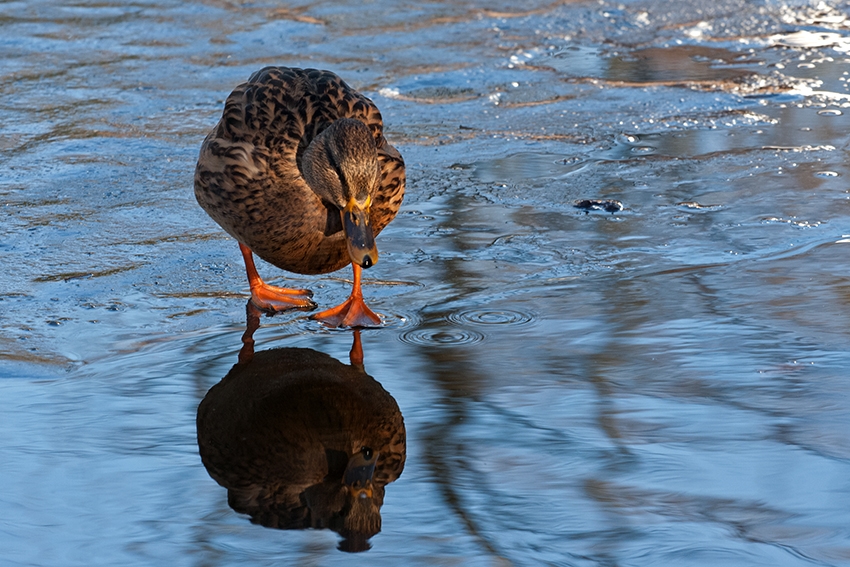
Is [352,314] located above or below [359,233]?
below

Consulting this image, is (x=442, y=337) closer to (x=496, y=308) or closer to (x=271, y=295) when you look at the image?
(x=496, y=308)

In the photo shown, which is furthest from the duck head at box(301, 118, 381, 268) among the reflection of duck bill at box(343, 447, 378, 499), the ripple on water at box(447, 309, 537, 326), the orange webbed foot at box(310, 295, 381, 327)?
the reflection of duck bill at box(343, 447, 378, 499)

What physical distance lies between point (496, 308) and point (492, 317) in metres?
0.08

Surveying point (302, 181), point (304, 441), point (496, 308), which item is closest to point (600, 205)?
point (496, 308)

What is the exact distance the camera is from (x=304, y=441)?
110 inches

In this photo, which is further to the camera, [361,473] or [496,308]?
[496,308]

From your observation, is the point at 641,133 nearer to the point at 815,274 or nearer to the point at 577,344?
the point at 815,274

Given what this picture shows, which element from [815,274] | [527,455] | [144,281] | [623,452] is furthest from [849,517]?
[144,281]

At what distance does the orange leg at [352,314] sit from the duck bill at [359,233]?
20cm

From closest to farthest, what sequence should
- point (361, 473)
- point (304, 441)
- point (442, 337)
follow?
point (361, 473), point (304, 441), point (442, 337)

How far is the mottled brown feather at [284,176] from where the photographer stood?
12.3 ft

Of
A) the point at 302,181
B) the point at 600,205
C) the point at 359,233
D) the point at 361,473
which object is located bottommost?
the point at 361,473

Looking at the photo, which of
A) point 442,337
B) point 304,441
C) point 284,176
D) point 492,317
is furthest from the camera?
point 284,176

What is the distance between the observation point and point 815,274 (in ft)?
12.6
